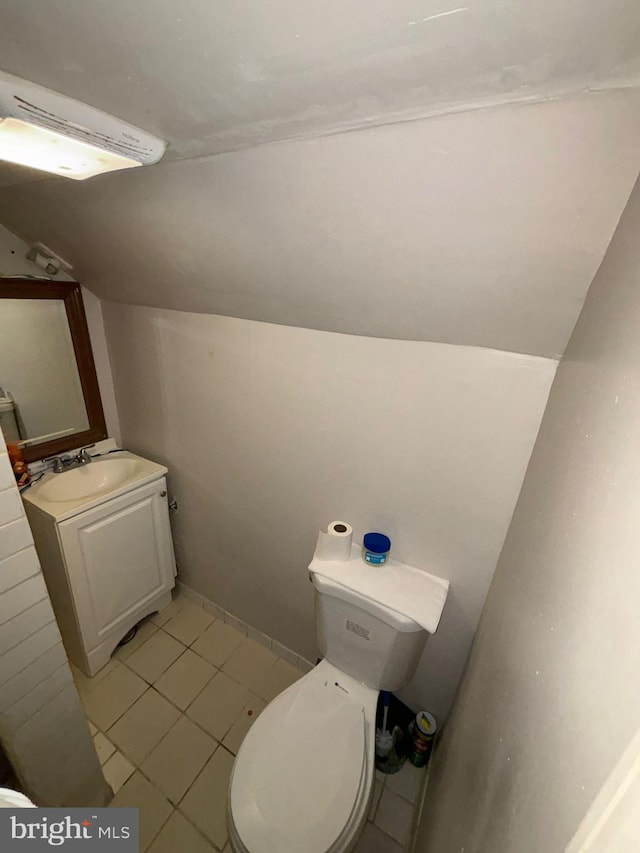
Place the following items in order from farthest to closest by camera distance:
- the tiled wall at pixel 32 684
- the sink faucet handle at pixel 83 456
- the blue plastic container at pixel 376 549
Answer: the sink faucet handle at pixel 83 456 → the blue plastic container at pixel 376 549 → the tiled wall at pixel 32 684

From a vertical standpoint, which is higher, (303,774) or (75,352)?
(75,352)

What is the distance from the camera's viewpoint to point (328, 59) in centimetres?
44

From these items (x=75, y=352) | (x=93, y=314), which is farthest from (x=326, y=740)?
(x=93, y=314)

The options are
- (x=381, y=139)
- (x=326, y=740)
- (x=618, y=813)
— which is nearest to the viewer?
(x=618, y=813)

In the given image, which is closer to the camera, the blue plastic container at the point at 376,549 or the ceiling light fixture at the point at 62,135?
the ceiling light fixture at the point at 62,135

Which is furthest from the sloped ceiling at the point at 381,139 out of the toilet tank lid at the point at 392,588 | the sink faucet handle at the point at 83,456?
the sink faucet handle at the point at 83,456

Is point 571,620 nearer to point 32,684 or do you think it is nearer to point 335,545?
point 335,545

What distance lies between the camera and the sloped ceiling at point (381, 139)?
1.30 feet

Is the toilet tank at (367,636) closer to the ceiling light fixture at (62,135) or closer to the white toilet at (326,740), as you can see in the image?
the white toilet at (326,740)

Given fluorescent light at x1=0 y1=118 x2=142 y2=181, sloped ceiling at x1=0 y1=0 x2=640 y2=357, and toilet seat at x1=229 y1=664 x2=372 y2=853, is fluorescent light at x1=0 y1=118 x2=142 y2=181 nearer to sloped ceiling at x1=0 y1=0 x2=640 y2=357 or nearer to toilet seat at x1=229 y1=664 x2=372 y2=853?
sloped ceiling at x1=0 y1=0 x2=640 y2=357

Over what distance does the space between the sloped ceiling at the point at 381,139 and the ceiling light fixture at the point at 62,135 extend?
0.02 meters

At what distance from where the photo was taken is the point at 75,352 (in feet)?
5.61

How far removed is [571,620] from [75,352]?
205 cm

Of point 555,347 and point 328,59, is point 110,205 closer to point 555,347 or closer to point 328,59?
point 328,59
